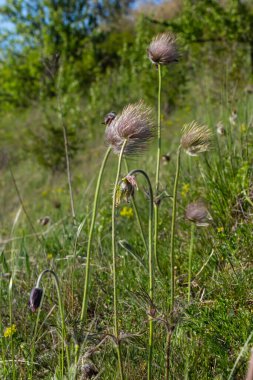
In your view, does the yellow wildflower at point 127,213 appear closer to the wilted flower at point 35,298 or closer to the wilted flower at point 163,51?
the wilted flower at point 163,51

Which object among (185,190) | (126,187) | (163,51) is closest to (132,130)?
(126,187)

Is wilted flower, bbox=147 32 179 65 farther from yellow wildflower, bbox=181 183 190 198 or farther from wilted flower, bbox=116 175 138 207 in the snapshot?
yellow wildflower, bbox=181 183 190 198

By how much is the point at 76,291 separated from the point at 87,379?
85cm

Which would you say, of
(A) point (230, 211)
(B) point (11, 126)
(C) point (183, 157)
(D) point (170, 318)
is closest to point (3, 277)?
(A) point (230, 211)

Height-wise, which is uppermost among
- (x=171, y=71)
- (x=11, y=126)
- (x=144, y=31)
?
(x=144, y=31)

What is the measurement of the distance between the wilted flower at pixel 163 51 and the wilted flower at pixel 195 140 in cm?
32

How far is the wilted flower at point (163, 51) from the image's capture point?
1825 millimetres

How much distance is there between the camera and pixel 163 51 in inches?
71.7

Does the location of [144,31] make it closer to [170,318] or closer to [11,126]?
[11,126]

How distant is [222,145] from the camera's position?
11.0ft

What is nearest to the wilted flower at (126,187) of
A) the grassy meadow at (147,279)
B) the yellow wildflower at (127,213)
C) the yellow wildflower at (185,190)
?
the grassy meadow at (147,279)

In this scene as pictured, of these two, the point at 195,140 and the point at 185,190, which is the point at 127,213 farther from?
the point at 195,140

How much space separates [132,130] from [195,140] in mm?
201

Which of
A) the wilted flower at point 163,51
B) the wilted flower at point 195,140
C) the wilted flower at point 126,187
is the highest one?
the wilted flower at point 163,51
